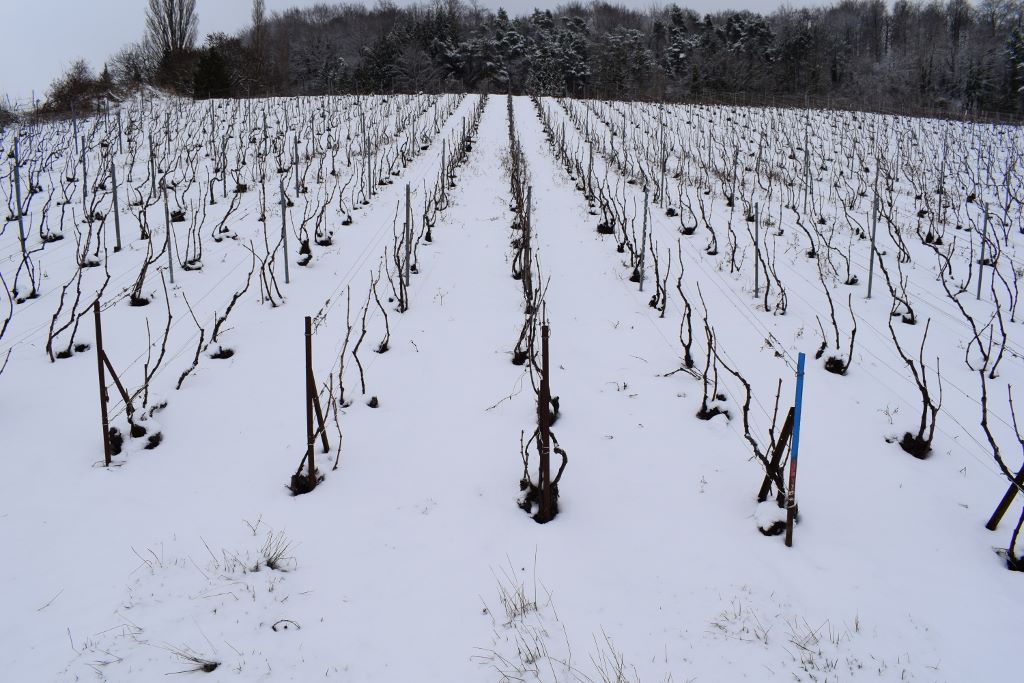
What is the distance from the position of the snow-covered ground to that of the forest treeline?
22.3 meters

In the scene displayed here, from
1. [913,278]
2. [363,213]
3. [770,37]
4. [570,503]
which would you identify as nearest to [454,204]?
[363,213]

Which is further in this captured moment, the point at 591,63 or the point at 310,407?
the point at 591,63

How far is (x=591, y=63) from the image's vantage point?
43844 millimetres

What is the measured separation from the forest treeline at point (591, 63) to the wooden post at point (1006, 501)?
1043 inches

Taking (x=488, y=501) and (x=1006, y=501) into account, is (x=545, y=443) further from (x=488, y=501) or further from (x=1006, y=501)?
(x=1006, y=501)

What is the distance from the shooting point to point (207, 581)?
270cm

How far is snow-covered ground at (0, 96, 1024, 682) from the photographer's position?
2416 mm

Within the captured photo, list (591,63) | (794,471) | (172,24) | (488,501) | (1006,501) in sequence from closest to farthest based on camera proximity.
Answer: (794,471) → (1006,501) → (488,501) → (172,24) → (591,63)

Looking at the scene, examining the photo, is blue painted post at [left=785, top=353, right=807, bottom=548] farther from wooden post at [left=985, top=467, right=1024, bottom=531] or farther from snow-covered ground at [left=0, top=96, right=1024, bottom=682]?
wooden post at [left=985, top=467, right=1024, bottom=531]

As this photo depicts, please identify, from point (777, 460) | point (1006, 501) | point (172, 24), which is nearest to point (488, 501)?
point (777, 460)

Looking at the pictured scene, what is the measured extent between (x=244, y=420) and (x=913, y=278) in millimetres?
7171

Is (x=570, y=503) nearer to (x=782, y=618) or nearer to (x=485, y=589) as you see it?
(x=485, y=589)

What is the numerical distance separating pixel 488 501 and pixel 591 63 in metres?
45.8

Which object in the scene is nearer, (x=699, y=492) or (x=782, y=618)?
(x=782, y=618)
